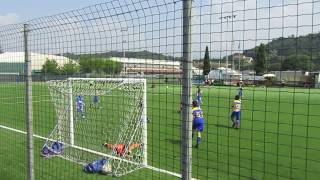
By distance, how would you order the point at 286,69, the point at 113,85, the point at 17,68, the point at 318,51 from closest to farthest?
the point at 318,51, the point at 286,69, the point at 17,68, the point at 113,85

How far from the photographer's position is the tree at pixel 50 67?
7.47 meters

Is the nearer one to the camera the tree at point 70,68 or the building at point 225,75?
the building at point 225,75

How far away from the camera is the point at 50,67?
7695 millimetres

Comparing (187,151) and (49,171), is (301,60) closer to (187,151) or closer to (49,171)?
(187,151)

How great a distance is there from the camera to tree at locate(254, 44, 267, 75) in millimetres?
3625

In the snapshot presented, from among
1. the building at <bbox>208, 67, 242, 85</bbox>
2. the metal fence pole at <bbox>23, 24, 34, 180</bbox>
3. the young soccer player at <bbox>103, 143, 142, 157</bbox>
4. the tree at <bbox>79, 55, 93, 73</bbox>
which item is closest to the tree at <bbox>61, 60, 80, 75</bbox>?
Answer: the tree at <bbox>79, 55, 93, 73</bbox>

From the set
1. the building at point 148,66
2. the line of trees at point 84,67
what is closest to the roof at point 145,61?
the building at point 148,66

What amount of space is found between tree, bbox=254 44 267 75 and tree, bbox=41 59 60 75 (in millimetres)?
4356

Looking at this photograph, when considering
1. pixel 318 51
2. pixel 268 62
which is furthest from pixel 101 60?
pixel 318 51

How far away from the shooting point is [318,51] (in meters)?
3.19

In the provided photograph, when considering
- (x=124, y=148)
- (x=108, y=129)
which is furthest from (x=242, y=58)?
(x=108, y=129)

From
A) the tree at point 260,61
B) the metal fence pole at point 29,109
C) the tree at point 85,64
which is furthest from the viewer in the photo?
the metal fence pole at point 29,109

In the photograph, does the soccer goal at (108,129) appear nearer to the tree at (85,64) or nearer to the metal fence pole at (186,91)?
the tree at (85,64)

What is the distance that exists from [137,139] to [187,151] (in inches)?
280
